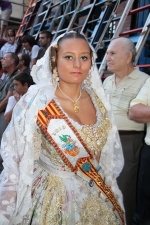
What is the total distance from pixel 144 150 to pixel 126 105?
53 cm

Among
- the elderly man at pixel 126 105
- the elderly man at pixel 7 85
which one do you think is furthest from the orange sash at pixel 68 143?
the elderly man at pixel 7 85

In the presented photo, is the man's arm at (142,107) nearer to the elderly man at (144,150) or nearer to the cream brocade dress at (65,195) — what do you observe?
the elderly man at (144,150)

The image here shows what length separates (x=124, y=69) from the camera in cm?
278

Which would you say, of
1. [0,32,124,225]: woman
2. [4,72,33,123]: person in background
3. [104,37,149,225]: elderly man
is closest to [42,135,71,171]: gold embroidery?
[0,32,124,225]: woman

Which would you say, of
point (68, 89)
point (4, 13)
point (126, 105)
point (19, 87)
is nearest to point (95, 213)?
point (68, 89)

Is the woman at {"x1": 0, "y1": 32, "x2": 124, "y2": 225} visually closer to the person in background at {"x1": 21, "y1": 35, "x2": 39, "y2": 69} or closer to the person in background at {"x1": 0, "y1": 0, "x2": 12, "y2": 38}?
the person in background at {"x1": 21, "y1": 35, "x2": 39, "y2": 69}

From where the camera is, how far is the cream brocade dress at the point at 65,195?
153 centimetres

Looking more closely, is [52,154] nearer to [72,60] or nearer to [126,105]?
[72,60]

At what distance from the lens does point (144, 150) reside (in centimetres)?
231

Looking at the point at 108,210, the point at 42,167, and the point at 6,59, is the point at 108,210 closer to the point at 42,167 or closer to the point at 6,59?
Result: the point at 42,167

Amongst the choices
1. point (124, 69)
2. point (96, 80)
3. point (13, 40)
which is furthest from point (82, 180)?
point (13, 40)

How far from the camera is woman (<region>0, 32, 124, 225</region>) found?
1518 mm

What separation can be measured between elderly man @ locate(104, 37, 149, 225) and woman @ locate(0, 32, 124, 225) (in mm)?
885

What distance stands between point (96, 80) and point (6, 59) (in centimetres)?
325
